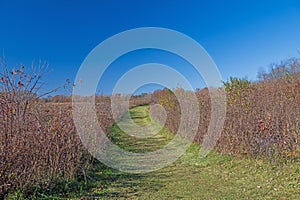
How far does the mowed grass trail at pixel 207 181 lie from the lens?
4.94m

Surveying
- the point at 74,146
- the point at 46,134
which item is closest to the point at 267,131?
Answer: the point at 74,146

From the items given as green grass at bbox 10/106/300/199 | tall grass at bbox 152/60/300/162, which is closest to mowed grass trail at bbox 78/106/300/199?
green grass at bbox 10/106/300/199

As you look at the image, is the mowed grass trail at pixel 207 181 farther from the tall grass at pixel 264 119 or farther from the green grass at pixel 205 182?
the tall grass at pixel 264 119

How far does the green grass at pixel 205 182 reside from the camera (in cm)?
495

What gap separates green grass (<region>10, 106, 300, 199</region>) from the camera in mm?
4949

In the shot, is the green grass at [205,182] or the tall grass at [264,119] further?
the tall grass at [264,119]

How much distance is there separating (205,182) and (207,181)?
0.29 ft

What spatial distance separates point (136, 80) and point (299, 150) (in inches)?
358

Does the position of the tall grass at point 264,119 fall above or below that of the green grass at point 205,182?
above

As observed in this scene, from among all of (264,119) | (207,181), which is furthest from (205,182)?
(264,119)

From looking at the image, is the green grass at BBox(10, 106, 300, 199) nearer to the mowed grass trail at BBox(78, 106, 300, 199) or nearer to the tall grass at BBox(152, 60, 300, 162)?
the mowed grass trail at BBox(78, 106, 300, 199)

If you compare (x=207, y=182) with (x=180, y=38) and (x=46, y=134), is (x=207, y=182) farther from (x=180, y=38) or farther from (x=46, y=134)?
(x=180, y=38)

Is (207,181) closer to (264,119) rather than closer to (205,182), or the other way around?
(205,182)

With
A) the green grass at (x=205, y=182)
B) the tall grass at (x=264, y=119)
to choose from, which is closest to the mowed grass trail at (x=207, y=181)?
the green grass at (x=205, y=182)
